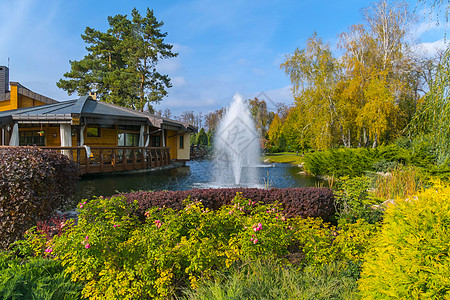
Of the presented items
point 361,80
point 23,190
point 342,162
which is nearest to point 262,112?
point 361,80

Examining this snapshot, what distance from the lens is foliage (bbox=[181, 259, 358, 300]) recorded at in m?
2.06

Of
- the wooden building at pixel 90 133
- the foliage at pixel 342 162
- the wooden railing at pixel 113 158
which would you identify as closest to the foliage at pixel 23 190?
the wooden railing at pixel 113 158

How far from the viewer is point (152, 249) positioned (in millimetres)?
2475

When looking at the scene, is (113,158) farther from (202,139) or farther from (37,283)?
(202,139)

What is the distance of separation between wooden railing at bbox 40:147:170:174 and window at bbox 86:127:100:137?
2357 mm

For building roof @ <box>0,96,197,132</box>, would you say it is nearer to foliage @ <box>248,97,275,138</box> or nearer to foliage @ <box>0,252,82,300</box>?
foliage @ <box>0,252,82,300</box>

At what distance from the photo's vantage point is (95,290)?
2.35 meters

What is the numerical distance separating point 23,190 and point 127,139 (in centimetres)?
1585

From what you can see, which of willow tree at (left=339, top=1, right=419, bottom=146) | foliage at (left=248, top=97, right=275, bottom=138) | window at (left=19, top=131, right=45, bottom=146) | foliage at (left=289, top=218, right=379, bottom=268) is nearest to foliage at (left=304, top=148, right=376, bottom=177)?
willow tree at (left=339, top=1, right=419, bottom=146)

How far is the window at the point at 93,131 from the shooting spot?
17031 mm

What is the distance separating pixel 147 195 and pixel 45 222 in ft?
5.46

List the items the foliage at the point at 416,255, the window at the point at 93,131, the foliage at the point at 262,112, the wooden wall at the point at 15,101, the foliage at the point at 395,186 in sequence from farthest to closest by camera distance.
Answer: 1. the foliage at the point at 262,112
2. the wooden wall at the point at 15,101
3. the window at the point at 93,131
4. the foliage at the point at 395,186
5. the foliage at the point at 416,255

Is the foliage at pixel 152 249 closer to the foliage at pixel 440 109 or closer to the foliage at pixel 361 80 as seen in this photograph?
the foliage at pixel 440 109

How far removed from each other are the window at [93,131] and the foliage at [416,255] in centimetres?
1844
